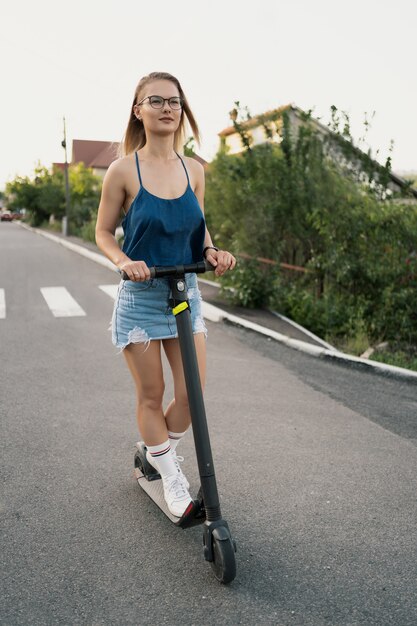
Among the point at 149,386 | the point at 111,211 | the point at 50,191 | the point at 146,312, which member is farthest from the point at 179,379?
the point at 50,191

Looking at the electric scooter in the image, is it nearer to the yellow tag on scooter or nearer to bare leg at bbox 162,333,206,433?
the yellow tag on scooter

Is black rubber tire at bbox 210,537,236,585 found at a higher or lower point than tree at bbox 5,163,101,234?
lower

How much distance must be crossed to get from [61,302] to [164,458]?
7832 millimetres

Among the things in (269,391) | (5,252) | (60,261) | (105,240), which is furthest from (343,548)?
(5,252)

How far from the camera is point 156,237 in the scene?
9.53 feet

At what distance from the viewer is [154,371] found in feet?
10.2

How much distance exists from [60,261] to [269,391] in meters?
14.4

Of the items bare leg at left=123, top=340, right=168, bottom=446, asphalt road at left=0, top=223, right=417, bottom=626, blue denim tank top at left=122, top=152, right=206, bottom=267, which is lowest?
asphalt road at left=0, top=223, right=417, bottom=626

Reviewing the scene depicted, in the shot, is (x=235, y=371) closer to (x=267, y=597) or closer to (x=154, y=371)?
(x=154, y=371)

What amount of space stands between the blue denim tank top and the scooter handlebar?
0.14m

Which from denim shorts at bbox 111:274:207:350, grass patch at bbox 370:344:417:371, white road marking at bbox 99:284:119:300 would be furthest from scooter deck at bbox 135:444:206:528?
white road marking at bbox 99:284:119:300

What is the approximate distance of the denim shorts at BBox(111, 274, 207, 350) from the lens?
3.04m

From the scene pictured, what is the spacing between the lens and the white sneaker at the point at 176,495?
309cm

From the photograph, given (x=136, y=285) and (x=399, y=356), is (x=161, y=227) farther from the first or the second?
(x=399, y=356)
